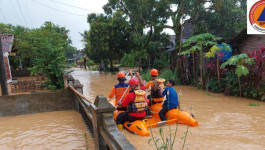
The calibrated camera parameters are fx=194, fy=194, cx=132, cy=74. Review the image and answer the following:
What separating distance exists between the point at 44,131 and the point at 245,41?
11.1 meters

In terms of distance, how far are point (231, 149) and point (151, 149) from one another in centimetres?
173

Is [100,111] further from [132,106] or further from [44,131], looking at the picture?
[44,131]

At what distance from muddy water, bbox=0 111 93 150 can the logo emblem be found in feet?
31.2

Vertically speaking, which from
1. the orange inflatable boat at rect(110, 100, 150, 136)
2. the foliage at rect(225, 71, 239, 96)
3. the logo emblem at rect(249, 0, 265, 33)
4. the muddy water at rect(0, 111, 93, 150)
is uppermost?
the logo emblem at rect(249, 0, 265, 33)

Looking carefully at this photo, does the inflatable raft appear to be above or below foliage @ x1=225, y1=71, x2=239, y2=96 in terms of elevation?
Result: below

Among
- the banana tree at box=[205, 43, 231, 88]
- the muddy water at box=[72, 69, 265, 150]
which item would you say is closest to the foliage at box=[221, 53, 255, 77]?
the banana tree at box=[205, 43, 231, 88]

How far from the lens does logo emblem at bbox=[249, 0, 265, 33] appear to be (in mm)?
9594

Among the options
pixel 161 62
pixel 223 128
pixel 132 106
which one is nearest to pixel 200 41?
pixel 223 128

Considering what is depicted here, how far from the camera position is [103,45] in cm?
2428

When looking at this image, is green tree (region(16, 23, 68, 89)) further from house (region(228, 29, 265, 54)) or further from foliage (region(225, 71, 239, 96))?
house (region(228, 29, 265, 54))

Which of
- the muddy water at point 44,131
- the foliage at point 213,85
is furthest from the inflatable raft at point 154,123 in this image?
the foliage at point 213,85

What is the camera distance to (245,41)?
11016 millimetres

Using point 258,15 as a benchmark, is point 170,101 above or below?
below

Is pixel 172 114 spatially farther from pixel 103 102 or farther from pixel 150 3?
pixel 150 3
